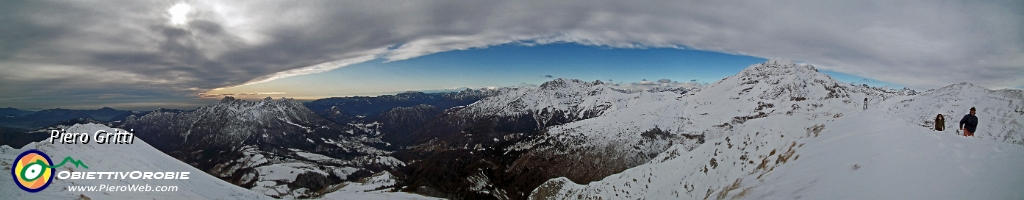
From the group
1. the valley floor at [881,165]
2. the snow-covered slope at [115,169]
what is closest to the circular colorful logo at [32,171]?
the snow-covered slope at [115,169]

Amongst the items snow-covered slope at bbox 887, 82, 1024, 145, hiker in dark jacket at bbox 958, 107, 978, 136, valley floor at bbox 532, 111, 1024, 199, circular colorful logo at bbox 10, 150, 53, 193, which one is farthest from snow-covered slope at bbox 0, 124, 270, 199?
snow-covered slope at bbox 887, 82, 1024, 145

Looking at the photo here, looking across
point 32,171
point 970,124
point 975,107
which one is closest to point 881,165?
point 970,124

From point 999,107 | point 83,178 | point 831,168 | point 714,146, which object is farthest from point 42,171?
point 999,107

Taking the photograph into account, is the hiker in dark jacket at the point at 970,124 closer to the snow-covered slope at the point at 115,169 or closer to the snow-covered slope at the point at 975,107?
the snow-covered slope at the point at 115,169

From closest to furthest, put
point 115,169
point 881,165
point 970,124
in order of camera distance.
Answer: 1. point 881,165
2. point 970,124
3. point 115,169

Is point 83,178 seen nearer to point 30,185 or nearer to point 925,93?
point 30,185

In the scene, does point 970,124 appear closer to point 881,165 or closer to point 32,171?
point 881,165

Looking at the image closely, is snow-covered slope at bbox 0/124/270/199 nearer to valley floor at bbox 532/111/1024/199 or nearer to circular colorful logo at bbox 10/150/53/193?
circular colorful logo at bbox 10/150/53/193

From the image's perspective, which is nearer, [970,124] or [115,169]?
[970,124]
